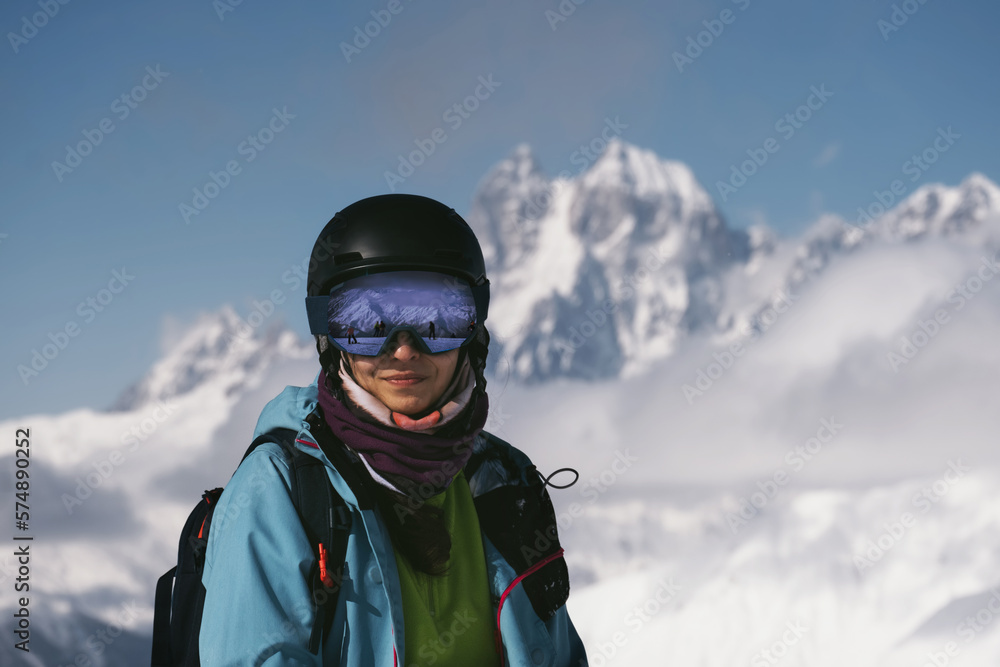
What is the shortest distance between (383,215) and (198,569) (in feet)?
4.92

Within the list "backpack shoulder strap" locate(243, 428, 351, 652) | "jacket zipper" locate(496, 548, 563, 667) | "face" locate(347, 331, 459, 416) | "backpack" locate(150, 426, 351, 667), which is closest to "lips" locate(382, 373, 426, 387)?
"face" locate(347, 331, 459, 416)

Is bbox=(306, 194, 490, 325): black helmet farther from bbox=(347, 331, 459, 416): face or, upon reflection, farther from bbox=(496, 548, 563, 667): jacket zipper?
bbox=(496, 548, 563, 667): jacket zipper

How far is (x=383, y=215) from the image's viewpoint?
345cm

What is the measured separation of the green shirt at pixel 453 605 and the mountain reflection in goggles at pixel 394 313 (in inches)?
24.9

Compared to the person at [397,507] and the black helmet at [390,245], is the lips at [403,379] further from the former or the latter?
the black helmet at [390,245]

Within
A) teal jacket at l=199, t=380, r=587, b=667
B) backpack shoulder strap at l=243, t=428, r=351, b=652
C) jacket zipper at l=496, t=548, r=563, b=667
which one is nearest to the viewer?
teal jacket at l=199, t=380, r=587, b=667

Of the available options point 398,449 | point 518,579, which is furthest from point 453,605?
point 398,449

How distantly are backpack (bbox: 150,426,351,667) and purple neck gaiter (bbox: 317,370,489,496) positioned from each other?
10 cm

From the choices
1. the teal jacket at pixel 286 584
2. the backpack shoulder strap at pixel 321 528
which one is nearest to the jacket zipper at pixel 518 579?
the teal jacket at pixel 286 584

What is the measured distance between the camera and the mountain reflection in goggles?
11.0 ft

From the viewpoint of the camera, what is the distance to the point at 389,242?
3404 mm

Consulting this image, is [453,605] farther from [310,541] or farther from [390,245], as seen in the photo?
[390,245]

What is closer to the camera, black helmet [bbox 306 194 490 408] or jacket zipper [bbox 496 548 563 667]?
jacket zipper [bbox 496 548 563 667]

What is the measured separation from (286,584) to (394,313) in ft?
3.78
